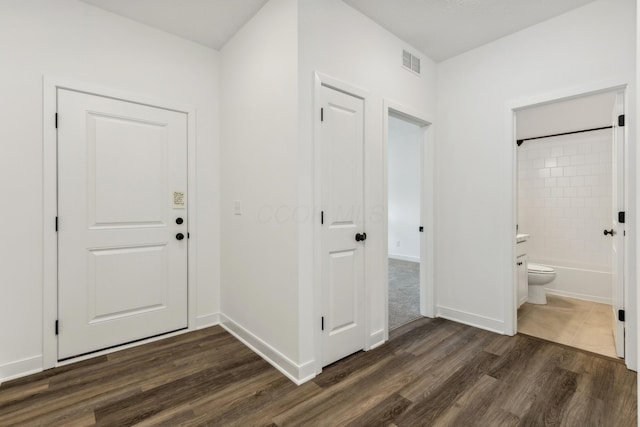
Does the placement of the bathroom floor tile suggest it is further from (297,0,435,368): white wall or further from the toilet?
(297,0,435,368): white wall

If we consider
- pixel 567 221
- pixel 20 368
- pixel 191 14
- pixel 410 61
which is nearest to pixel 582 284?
pixel 567 221

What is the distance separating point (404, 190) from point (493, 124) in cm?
373

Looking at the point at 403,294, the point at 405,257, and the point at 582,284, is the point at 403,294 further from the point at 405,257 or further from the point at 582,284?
the point at 405,257

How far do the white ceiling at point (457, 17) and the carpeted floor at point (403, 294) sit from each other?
2782 millimetres

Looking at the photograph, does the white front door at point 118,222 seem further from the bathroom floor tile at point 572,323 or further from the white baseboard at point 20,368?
the bathroom floor tile at point 572,323

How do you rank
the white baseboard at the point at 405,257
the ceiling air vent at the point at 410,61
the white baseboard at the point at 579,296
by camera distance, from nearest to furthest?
the ceiling air vent at the point at 410,61, the white baseboard at the point at 579,296, the white baseboard at the point at 405,257

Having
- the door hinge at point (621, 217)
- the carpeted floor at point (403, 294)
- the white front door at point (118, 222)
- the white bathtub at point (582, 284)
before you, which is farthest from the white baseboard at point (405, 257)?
the white front door at point (118, 222)

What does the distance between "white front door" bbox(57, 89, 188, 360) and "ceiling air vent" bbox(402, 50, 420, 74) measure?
217cm

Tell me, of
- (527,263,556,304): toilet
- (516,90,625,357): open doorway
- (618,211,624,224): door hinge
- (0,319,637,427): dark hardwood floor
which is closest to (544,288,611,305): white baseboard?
(516,90,625,357): open doorway

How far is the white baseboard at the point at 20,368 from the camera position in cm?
202

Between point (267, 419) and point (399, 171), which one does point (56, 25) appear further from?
point (399, 171)

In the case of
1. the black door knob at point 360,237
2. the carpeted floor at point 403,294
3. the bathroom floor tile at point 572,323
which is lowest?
the bathroom floor tile at point 572,323

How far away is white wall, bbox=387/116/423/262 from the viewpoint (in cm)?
632

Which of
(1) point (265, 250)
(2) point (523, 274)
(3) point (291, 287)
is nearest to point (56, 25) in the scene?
(1) point (265, 250)
